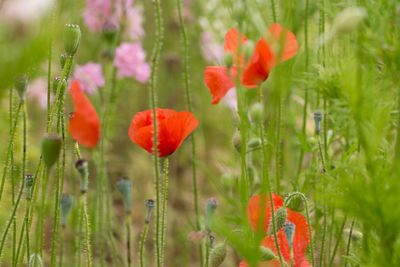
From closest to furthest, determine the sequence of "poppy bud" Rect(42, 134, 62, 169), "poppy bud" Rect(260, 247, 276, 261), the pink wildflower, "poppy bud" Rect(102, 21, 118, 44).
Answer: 1. "poppy bud" Rect(42, 134, 62, 169)
2. "poppy bud" Rect(260, 247, 276, 261)
3. "poppy bud" Rect(102, 21, 118, 44)
4. the pink wildflower

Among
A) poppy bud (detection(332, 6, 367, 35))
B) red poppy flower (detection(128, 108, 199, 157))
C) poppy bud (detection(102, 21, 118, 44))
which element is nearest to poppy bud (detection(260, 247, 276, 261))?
red poppy flower (detection(128, 108, 199, 157))

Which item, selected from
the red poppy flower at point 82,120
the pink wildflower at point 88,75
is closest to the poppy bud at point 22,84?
the red poppy flower at point 82,120

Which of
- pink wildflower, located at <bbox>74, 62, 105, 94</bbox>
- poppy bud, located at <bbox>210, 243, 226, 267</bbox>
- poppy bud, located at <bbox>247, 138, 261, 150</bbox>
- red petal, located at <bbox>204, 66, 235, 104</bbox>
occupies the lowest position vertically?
poppy bud, located at <bbox>210, 243, 226, 267</bbox>

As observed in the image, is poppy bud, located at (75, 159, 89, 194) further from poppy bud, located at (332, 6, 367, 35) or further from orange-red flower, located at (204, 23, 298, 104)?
poppy bud, located at (332, 6, 367, 35)

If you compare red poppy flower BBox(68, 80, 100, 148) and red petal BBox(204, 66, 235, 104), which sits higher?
red petal BBox(204, 66, 235, 104)

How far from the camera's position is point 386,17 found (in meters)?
1.06

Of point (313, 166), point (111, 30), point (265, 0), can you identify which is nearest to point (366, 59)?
point (313, 166)

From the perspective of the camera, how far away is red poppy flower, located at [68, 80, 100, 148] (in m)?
1.15

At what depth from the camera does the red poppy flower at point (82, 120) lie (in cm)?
115

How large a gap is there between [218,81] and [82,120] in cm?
22

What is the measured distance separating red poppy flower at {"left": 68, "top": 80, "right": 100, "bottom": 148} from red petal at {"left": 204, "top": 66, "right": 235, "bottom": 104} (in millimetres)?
192

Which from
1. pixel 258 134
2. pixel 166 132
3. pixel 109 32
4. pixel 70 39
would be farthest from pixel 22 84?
Result: pixel 109 32

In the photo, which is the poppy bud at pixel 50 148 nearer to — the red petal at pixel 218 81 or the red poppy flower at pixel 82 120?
the red poppy flower at pixel 82 120

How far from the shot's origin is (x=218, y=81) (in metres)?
1.23
